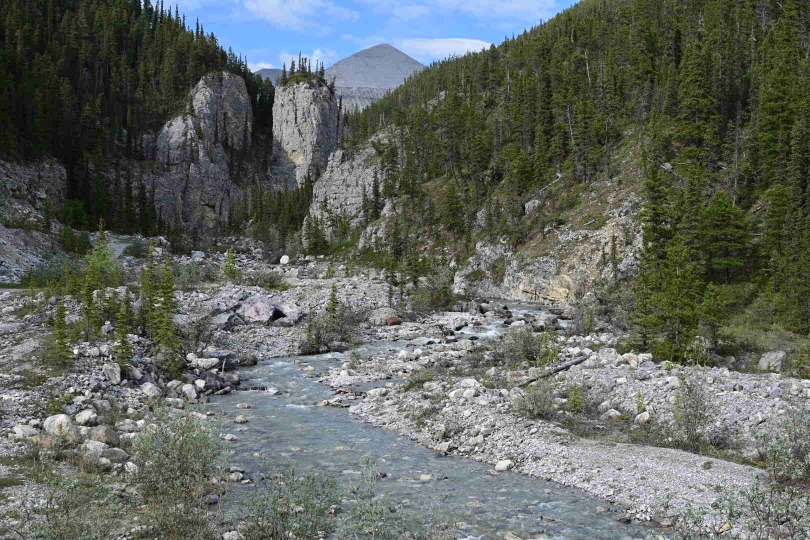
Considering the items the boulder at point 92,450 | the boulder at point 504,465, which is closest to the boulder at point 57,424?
the boulder at point 92,450

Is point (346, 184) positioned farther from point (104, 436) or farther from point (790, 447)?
point (790, 447)

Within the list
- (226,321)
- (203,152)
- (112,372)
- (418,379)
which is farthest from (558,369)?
(203,152)

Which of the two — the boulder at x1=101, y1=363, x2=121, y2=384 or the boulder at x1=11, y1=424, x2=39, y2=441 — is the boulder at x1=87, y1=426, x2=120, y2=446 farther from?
the boulder at x1=101, y1=363, x2=121, y2=384

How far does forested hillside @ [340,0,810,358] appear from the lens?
1190 inches

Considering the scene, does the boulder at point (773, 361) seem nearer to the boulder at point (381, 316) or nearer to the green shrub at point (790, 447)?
the green shrub at point (790, 447)

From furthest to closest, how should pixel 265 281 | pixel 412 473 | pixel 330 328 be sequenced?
pixel 265 281, pixel 330 328, pixel 412 473

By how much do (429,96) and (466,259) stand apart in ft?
237

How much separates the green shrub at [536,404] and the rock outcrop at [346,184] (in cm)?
8118

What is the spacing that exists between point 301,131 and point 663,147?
338 ft

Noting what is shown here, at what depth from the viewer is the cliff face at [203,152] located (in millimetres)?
114500

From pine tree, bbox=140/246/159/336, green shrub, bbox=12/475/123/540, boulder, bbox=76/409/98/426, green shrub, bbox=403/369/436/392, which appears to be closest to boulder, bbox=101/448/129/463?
green shrub, bbox=12/475/123/540

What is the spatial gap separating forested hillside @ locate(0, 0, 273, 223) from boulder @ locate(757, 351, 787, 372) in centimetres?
8467

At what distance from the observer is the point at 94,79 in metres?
113

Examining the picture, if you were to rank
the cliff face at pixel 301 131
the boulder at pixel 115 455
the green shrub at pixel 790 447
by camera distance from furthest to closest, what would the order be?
the cliff face at pixel 301 131
the boulder at pixel 115 455
the green shrub at pixel 790 447
